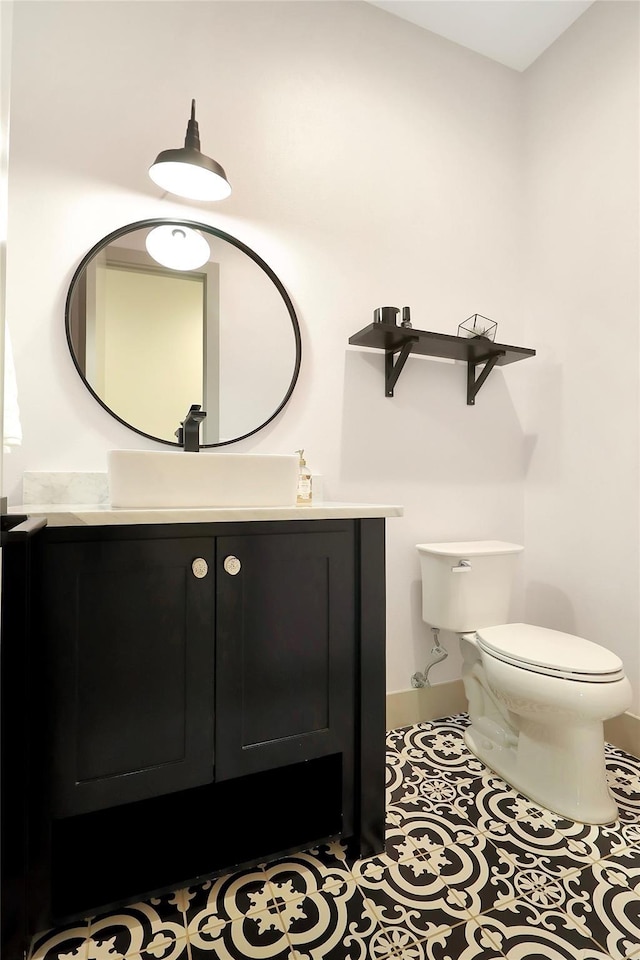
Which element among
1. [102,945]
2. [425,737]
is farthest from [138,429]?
[425,737]

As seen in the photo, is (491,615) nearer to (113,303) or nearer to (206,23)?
(113,303)

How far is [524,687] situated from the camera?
4.92 feet

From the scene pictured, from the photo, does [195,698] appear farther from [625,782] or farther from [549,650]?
[625,782]

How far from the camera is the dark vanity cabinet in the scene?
1.05m

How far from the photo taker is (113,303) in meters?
1.59

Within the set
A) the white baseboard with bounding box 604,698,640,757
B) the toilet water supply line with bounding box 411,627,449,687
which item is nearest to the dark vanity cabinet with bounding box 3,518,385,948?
the toilet water supply line with bounding box 411,627,449,687

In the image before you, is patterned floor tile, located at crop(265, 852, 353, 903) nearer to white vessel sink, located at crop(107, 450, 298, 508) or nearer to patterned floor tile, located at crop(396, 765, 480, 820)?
patterned floor tile, located at crop(396, 765, 480, 820)

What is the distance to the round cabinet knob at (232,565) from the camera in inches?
46.9

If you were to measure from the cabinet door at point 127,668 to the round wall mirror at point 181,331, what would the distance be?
2.08 ft

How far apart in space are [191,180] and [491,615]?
6.16 feet

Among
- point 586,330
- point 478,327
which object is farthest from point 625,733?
point 478,327

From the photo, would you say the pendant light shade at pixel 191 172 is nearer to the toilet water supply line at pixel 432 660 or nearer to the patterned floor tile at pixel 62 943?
the toilet water supply line at pixel 432 660

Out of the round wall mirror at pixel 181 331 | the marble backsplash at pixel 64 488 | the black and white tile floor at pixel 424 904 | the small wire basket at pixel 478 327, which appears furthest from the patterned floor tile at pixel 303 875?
the small wire basket at pixel 478 327

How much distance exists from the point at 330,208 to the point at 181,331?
2.69 feet
